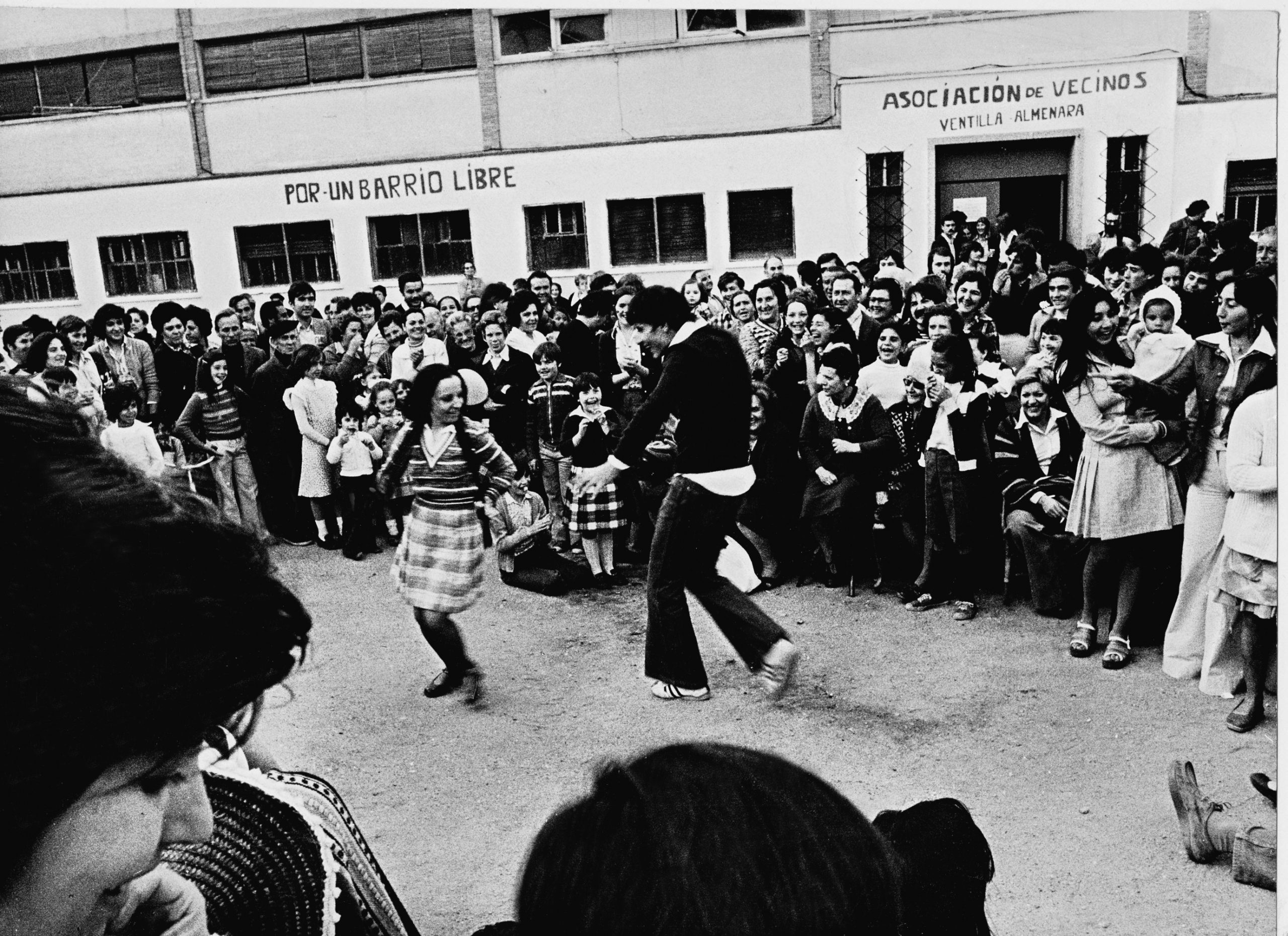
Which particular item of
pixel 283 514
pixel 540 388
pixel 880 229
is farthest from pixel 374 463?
pixel 880 229

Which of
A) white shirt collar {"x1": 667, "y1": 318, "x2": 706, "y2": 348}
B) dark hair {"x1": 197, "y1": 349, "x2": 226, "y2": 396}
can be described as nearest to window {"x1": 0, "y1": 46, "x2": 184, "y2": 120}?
white shirt collar {"x1": 667, "y1": 318, "x2": 706, "y2": 348}

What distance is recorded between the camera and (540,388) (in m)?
4.50

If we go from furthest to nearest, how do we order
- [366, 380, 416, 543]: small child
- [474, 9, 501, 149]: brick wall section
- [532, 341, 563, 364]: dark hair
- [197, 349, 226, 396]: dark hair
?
1. [366, 380, 416, 543]: small child
2. [197, 349, 226, 396]: dark hair
3. [532, 341, 563, 364]: dark hair
4. [474, 9, 501, 149]: brick wall section

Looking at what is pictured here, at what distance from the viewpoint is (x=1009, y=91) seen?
9.12 feet

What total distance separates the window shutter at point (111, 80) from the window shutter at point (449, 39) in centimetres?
75

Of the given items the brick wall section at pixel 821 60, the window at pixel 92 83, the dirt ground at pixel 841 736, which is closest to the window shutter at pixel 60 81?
the window at pixel 92 83

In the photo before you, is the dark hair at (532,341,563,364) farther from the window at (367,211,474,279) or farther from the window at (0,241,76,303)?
the window at (0,241,76,303)

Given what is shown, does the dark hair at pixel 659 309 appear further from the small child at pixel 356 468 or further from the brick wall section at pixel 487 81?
the small child at pixel 356 468

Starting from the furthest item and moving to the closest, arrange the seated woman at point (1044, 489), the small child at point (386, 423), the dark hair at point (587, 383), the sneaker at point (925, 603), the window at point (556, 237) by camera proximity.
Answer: the window at point (556, 237) < the small child at point (386, 423) < the dark hair at point (587, 383) < the sneaker at point (925, 603) < the seated woman at point (1044, 489)

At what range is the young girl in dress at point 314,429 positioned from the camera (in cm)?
475

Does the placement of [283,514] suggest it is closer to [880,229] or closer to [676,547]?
[676,547]

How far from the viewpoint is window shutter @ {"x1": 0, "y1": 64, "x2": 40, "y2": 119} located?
180 cm

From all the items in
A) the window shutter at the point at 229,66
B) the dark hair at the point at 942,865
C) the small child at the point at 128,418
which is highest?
the window shutter at the point at 229,66

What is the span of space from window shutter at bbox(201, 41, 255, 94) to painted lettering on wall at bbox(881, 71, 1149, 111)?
70.9 inches
